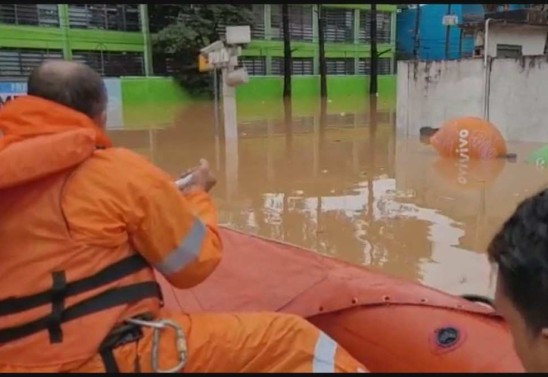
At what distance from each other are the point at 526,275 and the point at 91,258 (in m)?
1.10

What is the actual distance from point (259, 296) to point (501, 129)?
10.3m

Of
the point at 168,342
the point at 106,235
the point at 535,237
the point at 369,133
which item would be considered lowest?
the point at 369,133

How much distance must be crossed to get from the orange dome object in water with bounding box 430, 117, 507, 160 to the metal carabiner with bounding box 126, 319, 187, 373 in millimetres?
8485

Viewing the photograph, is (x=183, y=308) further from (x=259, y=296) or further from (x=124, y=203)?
(x=124, y=203)

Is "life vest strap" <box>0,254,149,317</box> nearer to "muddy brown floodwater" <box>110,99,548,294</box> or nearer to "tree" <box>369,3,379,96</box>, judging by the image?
"muddy brown floodwater" <box>110,99,548,294</box>

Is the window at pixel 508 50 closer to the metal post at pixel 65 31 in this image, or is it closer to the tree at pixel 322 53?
the tree at pixel 322 53

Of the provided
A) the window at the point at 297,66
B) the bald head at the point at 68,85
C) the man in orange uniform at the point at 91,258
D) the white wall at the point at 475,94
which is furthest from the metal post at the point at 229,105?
the window at the point at 297,66

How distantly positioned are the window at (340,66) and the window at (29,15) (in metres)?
12.0

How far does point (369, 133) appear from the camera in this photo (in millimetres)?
14633

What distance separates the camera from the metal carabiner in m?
1.61

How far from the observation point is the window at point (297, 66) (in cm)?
2769

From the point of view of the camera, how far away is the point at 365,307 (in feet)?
7.29

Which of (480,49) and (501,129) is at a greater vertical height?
(480,49)

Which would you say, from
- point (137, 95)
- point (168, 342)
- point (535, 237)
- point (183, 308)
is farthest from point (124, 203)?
point (137, 95)
